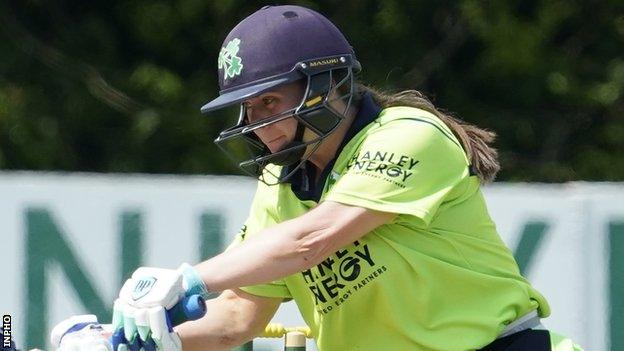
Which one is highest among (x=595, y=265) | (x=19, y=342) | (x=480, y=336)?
(x=480, y=336)

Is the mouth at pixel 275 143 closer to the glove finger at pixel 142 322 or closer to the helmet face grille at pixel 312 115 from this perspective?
the helmet face grille at pixel 312 115

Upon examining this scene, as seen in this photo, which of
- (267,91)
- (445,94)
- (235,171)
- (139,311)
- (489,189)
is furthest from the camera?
(445,94)

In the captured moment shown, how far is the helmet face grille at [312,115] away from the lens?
3154mm

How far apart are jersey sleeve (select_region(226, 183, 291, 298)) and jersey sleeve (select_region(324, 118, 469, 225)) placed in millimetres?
307

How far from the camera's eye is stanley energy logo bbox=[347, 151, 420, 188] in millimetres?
3117

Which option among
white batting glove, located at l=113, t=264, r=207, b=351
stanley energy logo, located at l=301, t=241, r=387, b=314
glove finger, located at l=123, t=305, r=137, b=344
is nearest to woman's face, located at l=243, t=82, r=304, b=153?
stanley energy logo, located at l=301, t=241, r=387, b=314

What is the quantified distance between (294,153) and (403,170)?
255 millimetres

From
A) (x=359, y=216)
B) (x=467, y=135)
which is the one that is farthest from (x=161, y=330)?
(x=467, y=135)

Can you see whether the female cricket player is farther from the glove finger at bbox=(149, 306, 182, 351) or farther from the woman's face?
the glove finger at bbox=(149, 306, 182, 351)

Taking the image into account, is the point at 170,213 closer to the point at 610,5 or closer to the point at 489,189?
the point at 489,189

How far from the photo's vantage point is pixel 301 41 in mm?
3201

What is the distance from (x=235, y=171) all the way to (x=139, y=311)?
18.0 feet

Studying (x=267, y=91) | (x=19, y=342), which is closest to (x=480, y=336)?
(x=267, y=91)

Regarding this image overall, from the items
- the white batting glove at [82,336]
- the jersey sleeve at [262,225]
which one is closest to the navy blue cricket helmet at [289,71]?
the jersey sleeve at [262,225]
